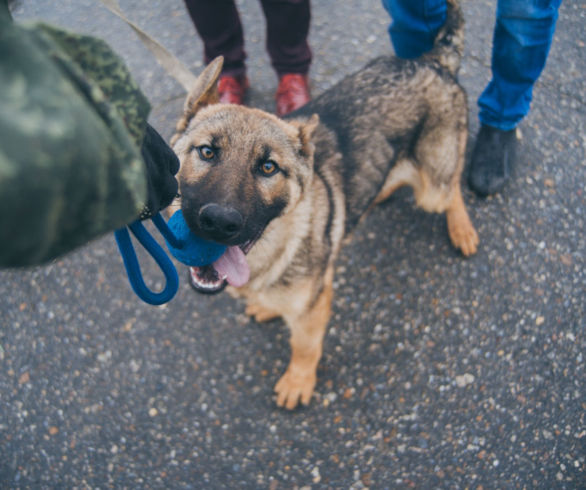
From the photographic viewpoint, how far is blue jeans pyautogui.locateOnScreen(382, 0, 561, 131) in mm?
2490

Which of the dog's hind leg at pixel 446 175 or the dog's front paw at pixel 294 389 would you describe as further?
the dog's hind leg at pixel 446 175

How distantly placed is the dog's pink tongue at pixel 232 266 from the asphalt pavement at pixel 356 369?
0.96m

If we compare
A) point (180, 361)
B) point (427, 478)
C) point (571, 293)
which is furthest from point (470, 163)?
point (180, 361)

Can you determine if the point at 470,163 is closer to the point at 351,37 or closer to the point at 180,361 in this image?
the point at 351,37

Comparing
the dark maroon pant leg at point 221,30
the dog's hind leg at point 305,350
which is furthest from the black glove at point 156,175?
the dark maroon pant leg at point 221,30

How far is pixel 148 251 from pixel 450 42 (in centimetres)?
242

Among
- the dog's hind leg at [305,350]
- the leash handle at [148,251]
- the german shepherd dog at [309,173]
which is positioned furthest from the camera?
the dog's hind leg at [305,350]

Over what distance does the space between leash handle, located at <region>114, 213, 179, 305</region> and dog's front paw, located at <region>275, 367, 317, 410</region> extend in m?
1.31

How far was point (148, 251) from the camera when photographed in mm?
1273

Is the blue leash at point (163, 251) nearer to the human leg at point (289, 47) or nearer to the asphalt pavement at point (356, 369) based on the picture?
the asphalt pavement at point (356, 369)

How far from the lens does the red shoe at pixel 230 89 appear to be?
3.51 meters

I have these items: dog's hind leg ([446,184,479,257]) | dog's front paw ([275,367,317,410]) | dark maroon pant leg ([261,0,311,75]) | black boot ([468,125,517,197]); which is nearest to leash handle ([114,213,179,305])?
dog's front paw ([275,367,317,410])

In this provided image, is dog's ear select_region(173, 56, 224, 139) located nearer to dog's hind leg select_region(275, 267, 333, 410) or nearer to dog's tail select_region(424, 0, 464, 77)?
dog's hind leg select_region(275, 267, 333, 410)

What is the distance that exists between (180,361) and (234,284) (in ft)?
3.49
